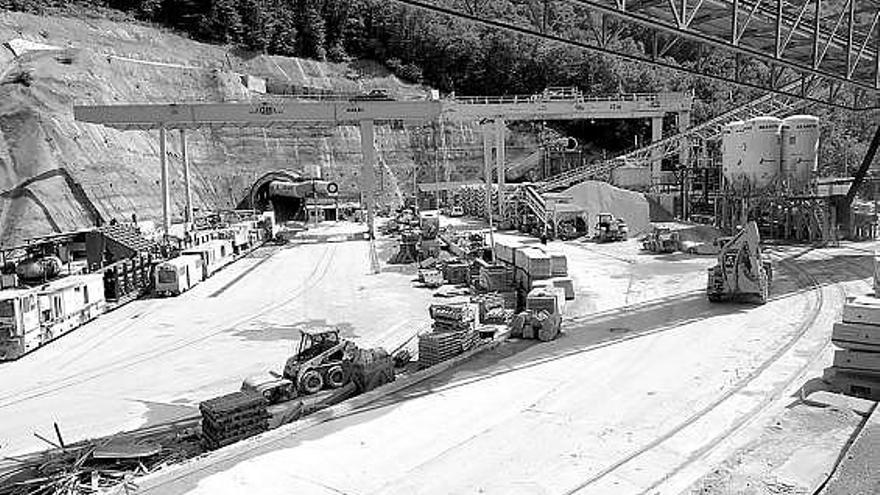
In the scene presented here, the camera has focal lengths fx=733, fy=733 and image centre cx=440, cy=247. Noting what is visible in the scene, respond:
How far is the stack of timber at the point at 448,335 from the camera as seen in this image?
15922 mm

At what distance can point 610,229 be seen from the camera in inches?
1622

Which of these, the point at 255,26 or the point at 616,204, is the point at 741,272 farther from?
the point at 255,26

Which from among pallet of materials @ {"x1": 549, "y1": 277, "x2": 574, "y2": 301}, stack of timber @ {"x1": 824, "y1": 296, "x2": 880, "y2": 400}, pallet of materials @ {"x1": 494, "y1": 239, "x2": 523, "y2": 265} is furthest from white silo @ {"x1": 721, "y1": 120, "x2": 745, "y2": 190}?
stack of timber @ {"x1": 824, "y1": 296, "x2": 880, "y2": 400}

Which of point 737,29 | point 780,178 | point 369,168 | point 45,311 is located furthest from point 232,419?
point 369,168

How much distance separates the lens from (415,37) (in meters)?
110

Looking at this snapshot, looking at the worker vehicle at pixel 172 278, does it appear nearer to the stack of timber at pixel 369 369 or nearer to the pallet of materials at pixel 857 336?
the stack of timber at pixel 369 369

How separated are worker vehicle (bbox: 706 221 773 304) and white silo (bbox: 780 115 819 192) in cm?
1736

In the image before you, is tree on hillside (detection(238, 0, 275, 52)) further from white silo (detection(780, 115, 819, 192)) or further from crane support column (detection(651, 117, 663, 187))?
white silo (detection(780, 115, 819, 192))

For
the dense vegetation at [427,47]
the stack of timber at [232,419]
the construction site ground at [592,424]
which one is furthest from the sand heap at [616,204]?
the dense vegetation at [427,47]

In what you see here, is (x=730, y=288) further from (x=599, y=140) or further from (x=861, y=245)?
(x=599, y=140)

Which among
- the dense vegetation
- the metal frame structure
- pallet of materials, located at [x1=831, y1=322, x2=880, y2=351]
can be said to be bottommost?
pallet of materials, located at [x1=831, y1=322, x2=880, y2=351]

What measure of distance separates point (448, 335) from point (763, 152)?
27336mm

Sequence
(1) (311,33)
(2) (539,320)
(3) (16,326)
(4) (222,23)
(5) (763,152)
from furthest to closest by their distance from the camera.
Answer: (1) (311,33) < (4) (222,23) < (5) (763,152) < (3) (16,326) < (2) (539,320)

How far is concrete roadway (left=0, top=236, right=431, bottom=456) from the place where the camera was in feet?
46.9
